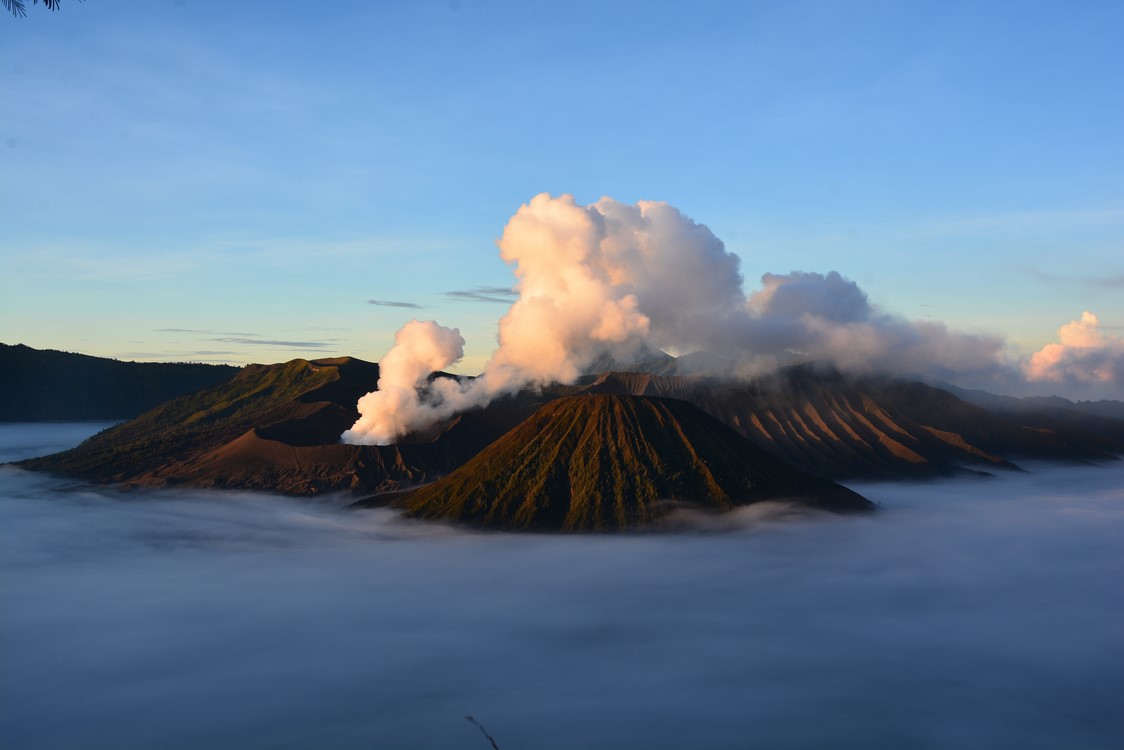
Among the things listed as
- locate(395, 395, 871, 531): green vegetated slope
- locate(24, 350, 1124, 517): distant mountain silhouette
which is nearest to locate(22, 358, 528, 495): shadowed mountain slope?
locate(24, 350, 1124, 517): distant mountain silhouette

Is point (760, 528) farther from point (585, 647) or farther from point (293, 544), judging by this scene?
point (293, 544)

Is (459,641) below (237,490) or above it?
below

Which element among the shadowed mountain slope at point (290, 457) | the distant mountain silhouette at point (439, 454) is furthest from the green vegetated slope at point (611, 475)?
the shadowed mountain slope at point (290, 457)

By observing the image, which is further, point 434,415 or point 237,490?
point 434,415

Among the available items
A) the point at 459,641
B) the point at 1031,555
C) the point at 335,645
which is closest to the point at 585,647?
the point at 459,641

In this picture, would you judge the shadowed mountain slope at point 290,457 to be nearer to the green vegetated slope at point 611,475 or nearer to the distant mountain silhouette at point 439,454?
the distant mountain silhouette at point 439,454

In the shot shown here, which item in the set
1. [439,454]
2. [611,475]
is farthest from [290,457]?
[611,475]

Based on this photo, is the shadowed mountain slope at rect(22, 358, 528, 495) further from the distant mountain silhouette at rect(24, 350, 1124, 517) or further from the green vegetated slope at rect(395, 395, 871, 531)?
the green vegetated slope at rect(395, 395, 871, 531)

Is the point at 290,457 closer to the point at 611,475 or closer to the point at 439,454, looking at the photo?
the point at 439,454
